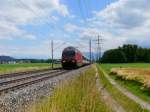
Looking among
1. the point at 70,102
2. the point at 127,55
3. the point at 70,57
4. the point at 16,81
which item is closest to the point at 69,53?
the point at 70,57

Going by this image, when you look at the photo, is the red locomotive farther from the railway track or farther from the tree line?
the tree line

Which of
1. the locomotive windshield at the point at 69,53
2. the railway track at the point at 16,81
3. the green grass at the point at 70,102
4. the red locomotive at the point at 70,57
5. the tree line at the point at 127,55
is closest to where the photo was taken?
the green grass at the point at 70,102

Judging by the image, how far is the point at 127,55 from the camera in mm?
189875

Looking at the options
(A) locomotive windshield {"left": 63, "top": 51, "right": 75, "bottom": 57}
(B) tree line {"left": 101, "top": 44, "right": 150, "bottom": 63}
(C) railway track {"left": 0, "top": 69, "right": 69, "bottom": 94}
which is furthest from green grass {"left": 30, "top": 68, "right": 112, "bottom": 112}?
(B) tree line {"left": 101, "top": 44, "right": 150, "bottom": 63}

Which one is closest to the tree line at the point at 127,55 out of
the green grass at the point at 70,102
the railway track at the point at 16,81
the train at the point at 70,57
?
the train at the point at 70,57

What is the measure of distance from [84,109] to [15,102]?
240 inches

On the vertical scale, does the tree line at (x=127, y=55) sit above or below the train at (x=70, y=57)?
above

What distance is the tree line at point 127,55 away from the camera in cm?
18500

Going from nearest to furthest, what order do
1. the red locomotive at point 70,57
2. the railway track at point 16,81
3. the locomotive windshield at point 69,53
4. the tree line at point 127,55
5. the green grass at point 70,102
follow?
the green grass at point 70,102, the railway track at point 16,81, the red locomotive at point 70,57, the locomotive windshield at point 69,53, the tree line at point 127,55

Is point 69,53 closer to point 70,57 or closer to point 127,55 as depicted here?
point 70,57

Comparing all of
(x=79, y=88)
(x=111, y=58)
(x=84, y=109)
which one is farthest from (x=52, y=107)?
(x=111, y=58)

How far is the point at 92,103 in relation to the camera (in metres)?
11.7

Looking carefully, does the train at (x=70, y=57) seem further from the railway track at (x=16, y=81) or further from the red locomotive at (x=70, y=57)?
the railway track at (x=16, y=81)

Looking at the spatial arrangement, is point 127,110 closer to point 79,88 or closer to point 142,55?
point 79,88
